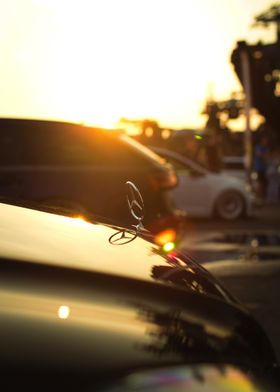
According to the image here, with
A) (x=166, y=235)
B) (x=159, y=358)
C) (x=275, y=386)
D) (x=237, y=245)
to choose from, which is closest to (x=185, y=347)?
(x=159, y=358)

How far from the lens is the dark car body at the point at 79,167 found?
20.8ft

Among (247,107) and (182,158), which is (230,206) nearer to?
(182,158)

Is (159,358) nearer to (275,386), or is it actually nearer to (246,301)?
(275,386)

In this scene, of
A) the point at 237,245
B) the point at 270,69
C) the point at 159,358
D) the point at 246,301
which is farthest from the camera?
the point at 270,69

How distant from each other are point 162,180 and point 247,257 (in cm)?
221

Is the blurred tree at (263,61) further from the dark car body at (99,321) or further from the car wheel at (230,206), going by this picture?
the dark car body at (99,321)

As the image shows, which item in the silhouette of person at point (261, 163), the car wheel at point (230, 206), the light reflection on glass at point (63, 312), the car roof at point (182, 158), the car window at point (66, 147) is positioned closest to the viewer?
the light reflection on glass at point (63, 312)

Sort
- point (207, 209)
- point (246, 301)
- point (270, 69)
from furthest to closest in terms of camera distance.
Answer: point (270, 69), point (207, 209), point (246, 301)

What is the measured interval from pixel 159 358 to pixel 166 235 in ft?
16.5

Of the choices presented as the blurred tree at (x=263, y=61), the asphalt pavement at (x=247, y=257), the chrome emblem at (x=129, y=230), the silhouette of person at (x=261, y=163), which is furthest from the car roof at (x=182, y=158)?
the chrome emblem at (x=129, y=230)

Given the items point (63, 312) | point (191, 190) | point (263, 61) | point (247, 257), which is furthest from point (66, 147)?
point (263, 61)

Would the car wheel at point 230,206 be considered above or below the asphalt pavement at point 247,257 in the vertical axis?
above

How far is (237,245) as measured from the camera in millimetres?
9836

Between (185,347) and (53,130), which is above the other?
(53,130)
